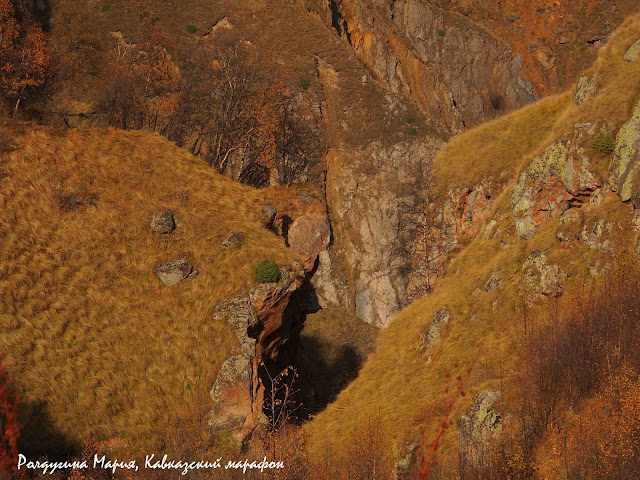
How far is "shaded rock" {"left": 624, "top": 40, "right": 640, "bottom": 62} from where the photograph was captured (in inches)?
1234

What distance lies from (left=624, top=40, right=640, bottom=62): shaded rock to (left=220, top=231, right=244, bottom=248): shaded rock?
Result: 2381cm

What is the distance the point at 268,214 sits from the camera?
1391 inches

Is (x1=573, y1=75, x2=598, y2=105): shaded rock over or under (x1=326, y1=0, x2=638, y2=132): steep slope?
over

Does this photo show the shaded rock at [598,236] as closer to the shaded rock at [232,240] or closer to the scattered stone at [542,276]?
the scattered stone at [542,276]

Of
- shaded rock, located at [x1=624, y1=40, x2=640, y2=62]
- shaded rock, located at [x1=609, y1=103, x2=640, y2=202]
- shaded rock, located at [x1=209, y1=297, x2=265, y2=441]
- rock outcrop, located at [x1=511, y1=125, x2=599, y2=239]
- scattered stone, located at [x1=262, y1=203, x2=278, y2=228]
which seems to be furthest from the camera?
scattered stone, located at [x1=262, y1=203, x2=278, y2=228]

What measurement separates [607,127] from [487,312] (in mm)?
10956

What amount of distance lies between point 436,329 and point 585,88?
53.9ft

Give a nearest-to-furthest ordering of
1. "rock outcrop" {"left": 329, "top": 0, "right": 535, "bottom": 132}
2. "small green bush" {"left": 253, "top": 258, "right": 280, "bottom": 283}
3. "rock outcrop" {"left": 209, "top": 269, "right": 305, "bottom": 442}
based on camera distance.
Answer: "rock outcrop" {"left": 209, "top": 269, "right": 305, "bottom": 442}, "small green bush" {"left": 253, "top": 258, "right": 280, "bottom": 283}, "rock outcrop" {"left": 329, "top": 0, "right": 535, "bottom": 132}

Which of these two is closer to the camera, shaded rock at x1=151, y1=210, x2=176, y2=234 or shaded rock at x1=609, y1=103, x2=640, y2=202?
shaded rock at x1=609, y1=103, x2=640, y2=202

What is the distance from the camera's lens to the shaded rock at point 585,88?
32.1 metres

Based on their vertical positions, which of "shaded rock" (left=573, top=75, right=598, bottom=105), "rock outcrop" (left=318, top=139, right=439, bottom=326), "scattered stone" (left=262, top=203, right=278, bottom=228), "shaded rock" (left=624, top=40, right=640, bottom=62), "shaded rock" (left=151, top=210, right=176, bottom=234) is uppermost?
"shaded rock" (left=624, top=40, right=640, bottom=62)

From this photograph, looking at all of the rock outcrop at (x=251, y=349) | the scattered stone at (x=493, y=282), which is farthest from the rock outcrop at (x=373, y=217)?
the scattered stone at (x=493, y=282)

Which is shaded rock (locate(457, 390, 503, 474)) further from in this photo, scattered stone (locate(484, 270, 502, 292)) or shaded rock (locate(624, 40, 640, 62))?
shaded rock (locate(624, 40, 640, 62))

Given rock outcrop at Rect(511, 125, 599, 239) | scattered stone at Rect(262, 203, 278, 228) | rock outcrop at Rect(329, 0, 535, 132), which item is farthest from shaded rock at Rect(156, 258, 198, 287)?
rock outcrop at Rect(329, 0, 535, 132)
